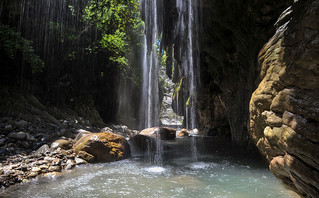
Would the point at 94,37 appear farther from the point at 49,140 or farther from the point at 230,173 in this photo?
the point at 230,173

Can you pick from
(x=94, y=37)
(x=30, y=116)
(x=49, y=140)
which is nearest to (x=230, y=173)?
(x=49, y=140)

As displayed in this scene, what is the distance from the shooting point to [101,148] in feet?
25.4

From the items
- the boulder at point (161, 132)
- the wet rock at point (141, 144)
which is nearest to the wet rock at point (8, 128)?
the wet rock at point (141, 144)

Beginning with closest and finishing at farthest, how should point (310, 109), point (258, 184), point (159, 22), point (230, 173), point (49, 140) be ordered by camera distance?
point (310, 109)
point (258, 184)
point (230, 173)
point (49, 140)
point (159, 22)

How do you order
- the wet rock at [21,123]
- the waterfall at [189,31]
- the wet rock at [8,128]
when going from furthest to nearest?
the waterfall at [189,31] → the wet rock at [21,123] → the wet rock at [8,128]

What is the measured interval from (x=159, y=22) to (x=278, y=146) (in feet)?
44.8

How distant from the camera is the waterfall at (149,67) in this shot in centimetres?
1552

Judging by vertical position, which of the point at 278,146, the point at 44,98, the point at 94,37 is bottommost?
the point at 278,146

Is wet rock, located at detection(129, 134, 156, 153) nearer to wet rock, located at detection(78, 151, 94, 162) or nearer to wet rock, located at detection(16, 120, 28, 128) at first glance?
wet rock, located at detection(78, 151, 94, 162)

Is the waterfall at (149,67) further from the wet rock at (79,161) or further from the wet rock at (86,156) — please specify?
the wet rock at (79,161)

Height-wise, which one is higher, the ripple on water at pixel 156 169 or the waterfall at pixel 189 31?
the waterfall at pixel 189 31

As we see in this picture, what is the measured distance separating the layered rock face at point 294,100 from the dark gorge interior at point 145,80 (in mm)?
18

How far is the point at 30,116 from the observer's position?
10102 mm

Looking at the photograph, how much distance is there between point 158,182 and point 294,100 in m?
3.98
